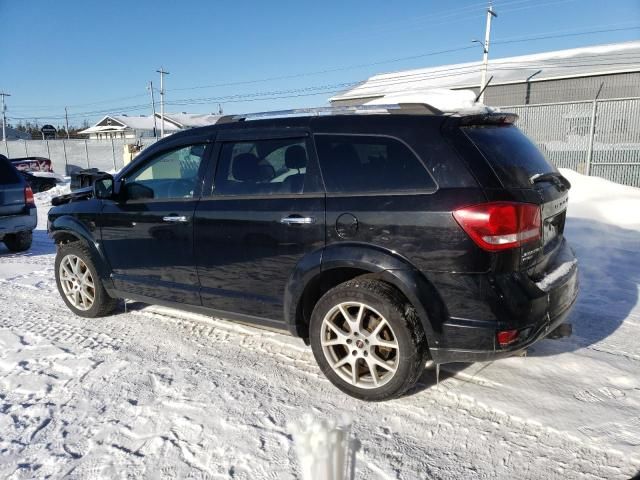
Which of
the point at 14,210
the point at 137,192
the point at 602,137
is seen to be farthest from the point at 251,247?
the point at 602,137

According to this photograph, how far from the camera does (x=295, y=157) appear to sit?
11.6 feet

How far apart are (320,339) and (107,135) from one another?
66.9 metres

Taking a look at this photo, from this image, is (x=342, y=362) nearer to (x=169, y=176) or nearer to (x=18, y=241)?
(x=169, y=176)

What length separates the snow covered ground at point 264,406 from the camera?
2568mm

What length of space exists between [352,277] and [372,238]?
0.37 m

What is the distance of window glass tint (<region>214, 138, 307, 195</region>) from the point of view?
3502 mm

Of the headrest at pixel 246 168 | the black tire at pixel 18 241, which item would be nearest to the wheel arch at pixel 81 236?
the headrest at pixel 246 168

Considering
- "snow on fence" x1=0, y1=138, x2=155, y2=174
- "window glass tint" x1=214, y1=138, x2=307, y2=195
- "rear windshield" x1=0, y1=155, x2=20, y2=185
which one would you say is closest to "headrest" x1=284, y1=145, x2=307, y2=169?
"window glass tint" x1=214, y1=138, x2=307, y2=195

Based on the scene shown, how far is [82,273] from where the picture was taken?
4.89 meters

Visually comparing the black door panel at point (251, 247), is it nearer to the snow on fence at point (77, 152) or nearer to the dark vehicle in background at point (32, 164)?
the dark vehicle in background at point (32, 164)

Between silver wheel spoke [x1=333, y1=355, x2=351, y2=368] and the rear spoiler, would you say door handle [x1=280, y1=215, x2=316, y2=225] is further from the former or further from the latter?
the rear spoiler

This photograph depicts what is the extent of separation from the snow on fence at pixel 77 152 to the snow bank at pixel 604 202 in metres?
27.8

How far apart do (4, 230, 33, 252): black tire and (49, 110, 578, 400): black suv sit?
5.45 metres

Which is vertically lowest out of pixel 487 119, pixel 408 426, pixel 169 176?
pixel 408 426
